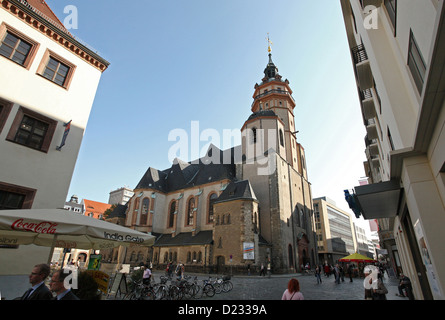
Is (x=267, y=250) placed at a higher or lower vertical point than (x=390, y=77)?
lower

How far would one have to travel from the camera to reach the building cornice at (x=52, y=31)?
1066cm

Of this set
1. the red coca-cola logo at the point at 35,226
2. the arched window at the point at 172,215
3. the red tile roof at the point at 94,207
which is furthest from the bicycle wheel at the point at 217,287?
the red tile roof at the point at 94,207

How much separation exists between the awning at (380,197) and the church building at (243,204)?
53.7ft

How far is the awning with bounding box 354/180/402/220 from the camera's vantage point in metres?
7.50

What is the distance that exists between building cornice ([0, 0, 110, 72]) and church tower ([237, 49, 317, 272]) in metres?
23.0

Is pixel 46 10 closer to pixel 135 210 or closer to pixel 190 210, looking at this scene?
pixel 190 210

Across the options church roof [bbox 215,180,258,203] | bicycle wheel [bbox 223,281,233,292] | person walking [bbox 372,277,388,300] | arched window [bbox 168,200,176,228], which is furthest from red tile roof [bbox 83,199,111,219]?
person walking [bbox 372,277,388,300]

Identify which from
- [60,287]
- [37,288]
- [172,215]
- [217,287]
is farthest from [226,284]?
[172,215]

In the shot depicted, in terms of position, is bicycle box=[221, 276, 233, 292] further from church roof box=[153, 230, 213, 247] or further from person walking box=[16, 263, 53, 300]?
church roof box=[153, 230, 213, 247]

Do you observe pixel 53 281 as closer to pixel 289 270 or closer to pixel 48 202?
pixel 48 202

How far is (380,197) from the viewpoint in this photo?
8430 millimetres
